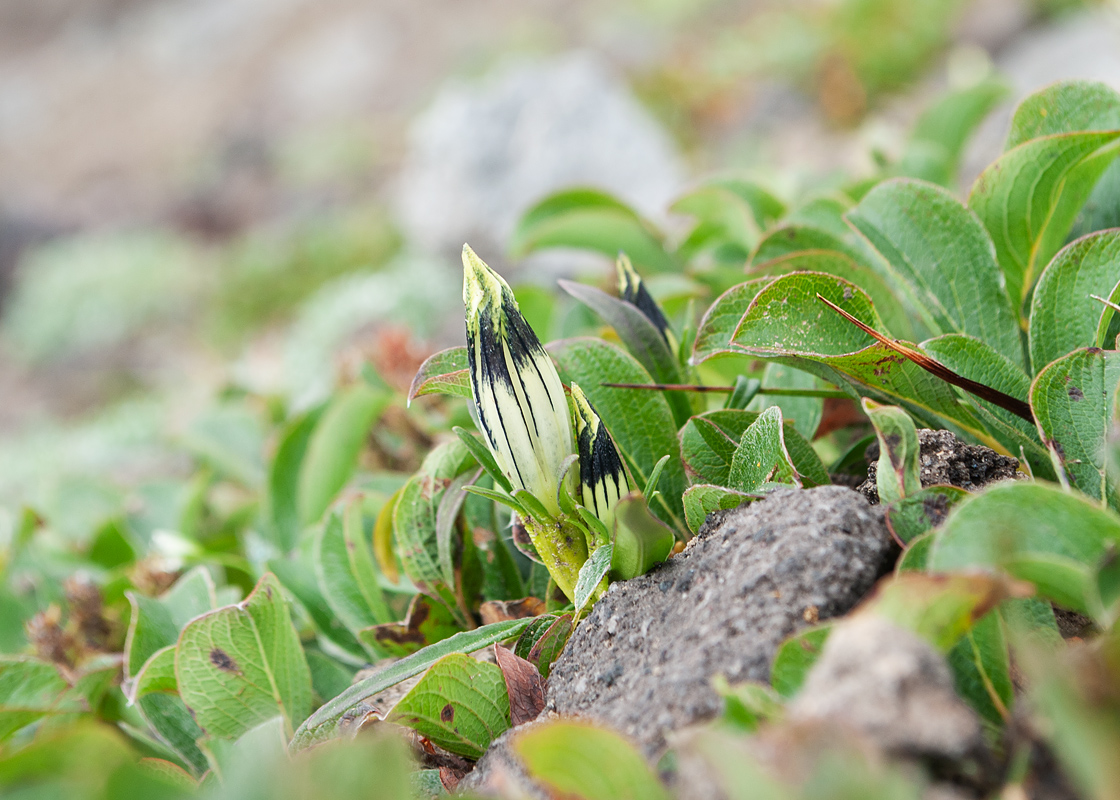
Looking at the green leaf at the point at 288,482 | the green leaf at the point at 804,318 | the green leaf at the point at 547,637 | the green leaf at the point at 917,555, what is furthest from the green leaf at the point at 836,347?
the green leaf at the point at 288,482

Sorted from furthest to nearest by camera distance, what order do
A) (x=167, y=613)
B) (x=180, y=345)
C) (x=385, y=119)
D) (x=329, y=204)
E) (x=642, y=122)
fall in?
1. (x=385, y=119)
2. (x=329, y=204)
3. (x=180, y=345)
4. (x=642, y=122)
5. (x=167, y=613)

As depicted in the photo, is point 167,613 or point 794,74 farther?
point 794,74

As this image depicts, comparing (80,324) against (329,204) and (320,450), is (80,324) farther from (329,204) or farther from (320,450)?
(320,450)

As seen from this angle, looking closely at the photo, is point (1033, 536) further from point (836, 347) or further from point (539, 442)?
point (539, 442)

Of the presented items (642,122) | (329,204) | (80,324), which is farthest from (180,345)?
(642,122)

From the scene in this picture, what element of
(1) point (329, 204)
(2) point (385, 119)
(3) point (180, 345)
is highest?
(2) point (385, 119)

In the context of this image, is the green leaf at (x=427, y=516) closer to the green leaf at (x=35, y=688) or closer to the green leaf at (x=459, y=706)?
the green leaf at (x=459, y=706)
